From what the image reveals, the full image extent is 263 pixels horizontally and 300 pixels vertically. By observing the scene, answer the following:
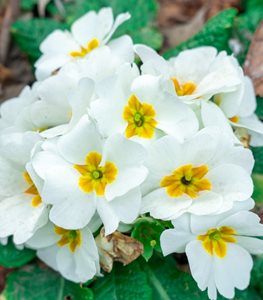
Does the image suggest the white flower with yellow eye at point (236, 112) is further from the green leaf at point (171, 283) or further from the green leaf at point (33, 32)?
the green leaf at point (33, 32)

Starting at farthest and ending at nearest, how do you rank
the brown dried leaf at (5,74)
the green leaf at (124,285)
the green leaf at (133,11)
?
the brown dried leaf at (5,74) → the green leaf at (133,11) → the green leaf at (124,285)

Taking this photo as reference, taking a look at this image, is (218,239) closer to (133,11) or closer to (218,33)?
(218,33)

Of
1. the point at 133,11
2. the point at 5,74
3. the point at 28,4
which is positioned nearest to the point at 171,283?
the point at 133,11

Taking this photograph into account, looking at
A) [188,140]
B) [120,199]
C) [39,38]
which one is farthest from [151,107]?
[39,38]

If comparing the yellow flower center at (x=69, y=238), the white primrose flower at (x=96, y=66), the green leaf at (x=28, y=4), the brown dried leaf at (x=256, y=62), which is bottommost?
the yellow flower center at (x=69, y=238)

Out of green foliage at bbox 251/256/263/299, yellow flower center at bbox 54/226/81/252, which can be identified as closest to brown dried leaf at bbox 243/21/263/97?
green foliage at bbox 251/256/263/299

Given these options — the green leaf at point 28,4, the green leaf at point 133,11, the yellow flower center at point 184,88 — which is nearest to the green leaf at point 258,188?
the yellow flower center at point 184,88

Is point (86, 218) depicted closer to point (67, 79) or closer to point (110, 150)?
point (110, 150)

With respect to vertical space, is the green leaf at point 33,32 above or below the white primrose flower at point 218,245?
above
